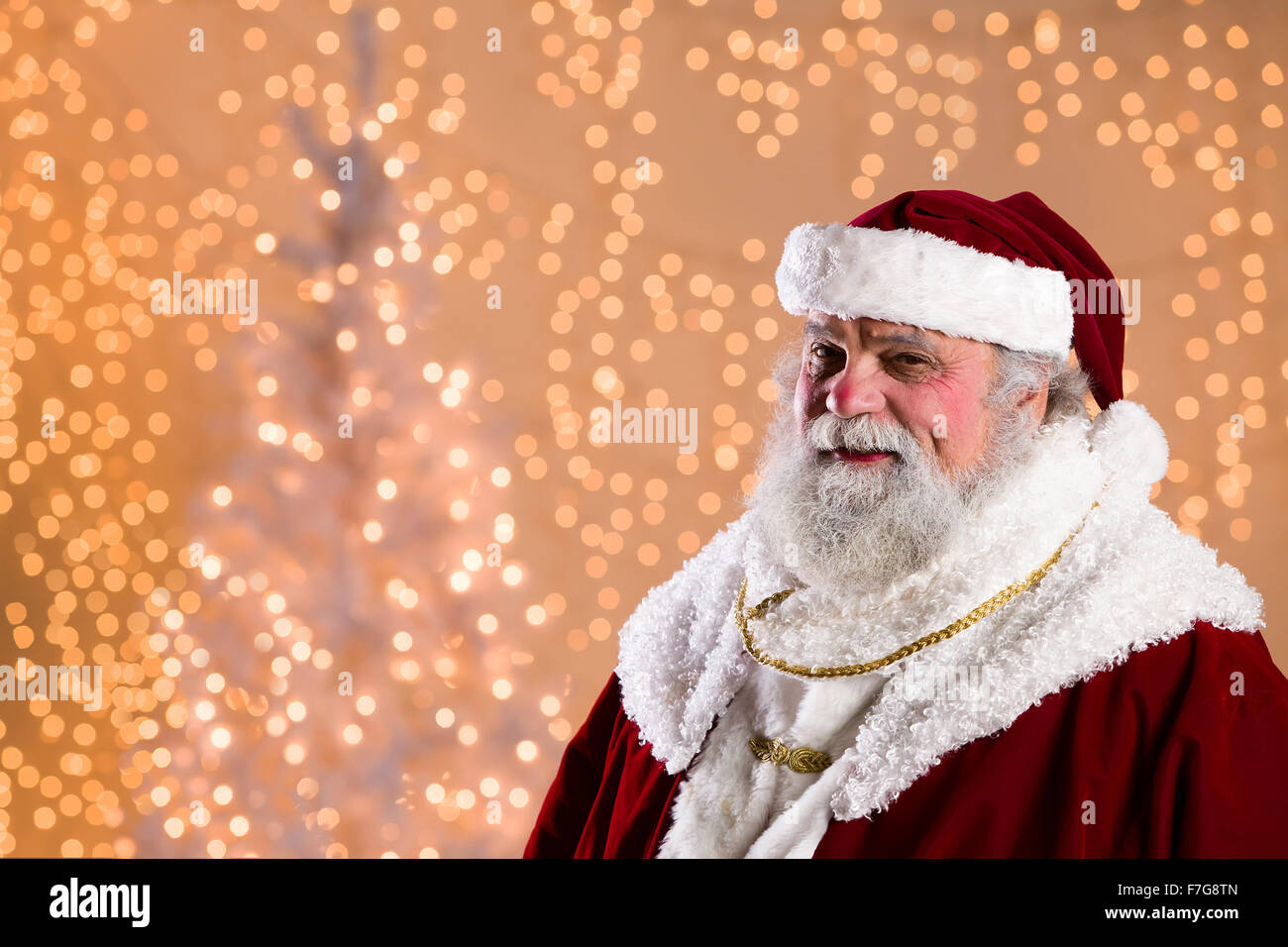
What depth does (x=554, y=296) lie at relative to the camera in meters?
3.58

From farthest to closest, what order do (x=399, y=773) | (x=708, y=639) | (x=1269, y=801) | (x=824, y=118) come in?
1. (x=824, y=118)
2. (x=399, y=773)
3. (x=708, y=639)
4. (x=1269, y=801)

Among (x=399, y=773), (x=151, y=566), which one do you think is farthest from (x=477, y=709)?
(x=151, y=566)

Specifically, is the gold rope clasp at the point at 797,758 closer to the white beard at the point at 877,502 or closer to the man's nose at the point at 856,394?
the white beard at the point at 877,502

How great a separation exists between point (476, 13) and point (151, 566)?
185 cm

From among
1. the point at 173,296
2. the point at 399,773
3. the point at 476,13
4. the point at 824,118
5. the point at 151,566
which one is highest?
the point at 476,13

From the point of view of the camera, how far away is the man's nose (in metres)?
1.60

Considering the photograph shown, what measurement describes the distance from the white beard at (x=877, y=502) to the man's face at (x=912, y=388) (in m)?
0.01

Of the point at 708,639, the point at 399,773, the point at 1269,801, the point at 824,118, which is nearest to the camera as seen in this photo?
the point at 1269,801

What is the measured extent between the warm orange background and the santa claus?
1546mm

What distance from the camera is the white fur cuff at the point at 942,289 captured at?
5.32 feet

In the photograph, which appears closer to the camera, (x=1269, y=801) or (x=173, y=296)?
(x=1269, y=801)

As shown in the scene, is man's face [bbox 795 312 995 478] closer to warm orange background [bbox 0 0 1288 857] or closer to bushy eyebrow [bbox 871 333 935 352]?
bushy eyebrow [bbox 871 333 935 352]
